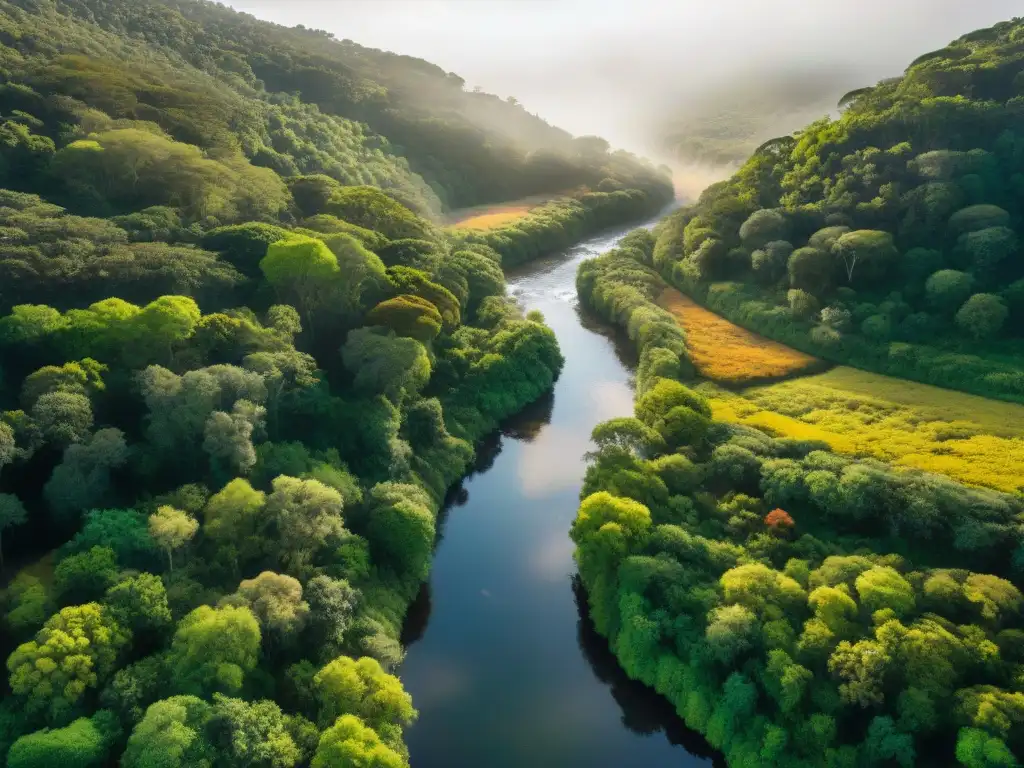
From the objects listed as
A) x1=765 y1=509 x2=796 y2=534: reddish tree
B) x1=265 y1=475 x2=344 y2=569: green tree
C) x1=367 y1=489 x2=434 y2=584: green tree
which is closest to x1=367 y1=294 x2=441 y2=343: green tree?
x1=367 y1=489 x2=434 y2=584: green tree

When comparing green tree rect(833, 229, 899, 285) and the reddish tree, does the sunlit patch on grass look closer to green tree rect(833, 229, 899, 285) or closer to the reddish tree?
green tree rect(833, 229, 899, 285)

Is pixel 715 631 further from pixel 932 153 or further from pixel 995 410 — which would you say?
pixel 932 153

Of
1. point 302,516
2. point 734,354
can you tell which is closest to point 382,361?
point 302,516

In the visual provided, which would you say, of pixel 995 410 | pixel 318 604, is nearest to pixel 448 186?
pixel 995 410

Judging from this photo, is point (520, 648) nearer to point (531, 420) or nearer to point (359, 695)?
point (359, 695)

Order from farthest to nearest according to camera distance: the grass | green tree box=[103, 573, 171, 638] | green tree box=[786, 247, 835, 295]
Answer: green tree box=[786, 247, 835, 295], the grass, green tree box=[103, 573, 171, 638]

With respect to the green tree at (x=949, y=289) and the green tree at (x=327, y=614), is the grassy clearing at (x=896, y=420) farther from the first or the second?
the green tree at (x=327, y=614)

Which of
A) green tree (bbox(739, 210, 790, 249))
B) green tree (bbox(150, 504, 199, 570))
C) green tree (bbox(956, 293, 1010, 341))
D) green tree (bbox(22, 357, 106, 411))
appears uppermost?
green tree (bbox(739, 210, 790, 249))
